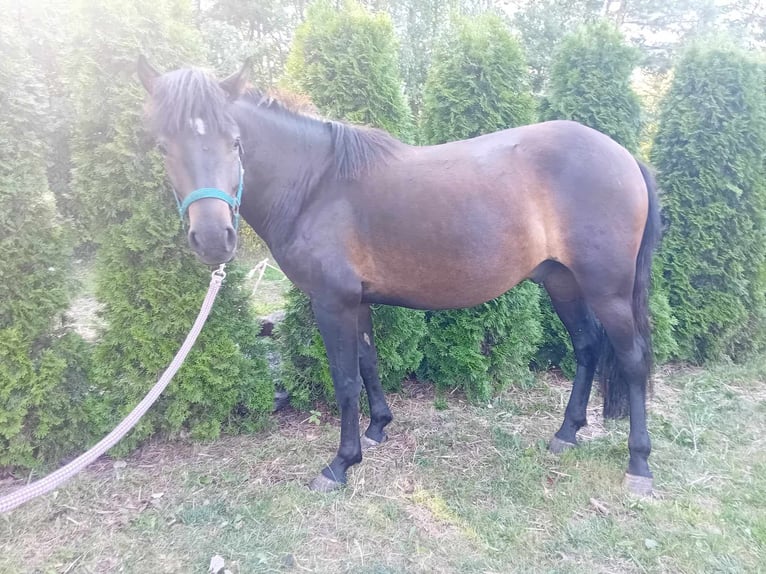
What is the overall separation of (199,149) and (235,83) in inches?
16.6

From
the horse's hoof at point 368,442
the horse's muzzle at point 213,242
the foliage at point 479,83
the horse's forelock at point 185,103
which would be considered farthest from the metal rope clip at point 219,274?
the foliage at point 479,83

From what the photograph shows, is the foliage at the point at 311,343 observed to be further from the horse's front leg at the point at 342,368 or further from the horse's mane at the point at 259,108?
the horse's mane at the point at 259,108

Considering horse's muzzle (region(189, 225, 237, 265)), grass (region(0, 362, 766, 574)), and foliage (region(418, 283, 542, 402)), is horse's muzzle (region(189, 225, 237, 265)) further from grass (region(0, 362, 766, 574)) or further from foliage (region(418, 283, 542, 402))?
foliage (region(418, 283, 542, 402))

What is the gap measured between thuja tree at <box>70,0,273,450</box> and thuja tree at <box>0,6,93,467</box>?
198mm

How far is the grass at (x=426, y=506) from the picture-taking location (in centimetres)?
230

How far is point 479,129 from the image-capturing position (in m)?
3.83

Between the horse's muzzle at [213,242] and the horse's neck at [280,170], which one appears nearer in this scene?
the horse's muzzle at [213,242]

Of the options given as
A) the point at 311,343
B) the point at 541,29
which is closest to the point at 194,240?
the point at 311,343

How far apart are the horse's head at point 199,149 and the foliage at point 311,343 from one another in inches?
63.3

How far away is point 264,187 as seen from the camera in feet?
8.58

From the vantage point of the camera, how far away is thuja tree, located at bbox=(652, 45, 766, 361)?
165 inches

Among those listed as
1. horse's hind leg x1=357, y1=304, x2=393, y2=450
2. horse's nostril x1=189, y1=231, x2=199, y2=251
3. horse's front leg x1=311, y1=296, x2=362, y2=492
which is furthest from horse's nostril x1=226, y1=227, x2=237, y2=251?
horse's hind leg x1=357, y1=304, x2=393, y2=450

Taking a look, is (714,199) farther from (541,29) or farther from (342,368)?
(541,29)

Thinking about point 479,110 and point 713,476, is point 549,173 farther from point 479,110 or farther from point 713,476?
point 713,476
